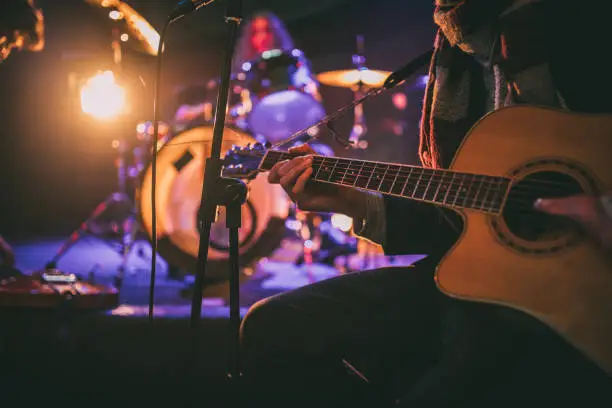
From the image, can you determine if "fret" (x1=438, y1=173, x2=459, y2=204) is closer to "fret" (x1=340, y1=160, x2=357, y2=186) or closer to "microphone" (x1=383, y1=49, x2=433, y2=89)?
"fret" (x1=340, y1=160, x2=357, y2=186)

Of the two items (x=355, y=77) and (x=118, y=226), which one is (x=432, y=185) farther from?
(x=355, y=77)

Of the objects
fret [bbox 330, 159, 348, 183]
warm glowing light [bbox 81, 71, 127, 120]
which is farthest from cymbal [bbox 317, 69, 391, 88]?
fret [bbox 330, 159, 348, 183]

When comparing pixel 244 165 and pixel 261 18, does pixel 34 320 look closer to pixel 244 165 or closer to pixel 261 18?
pixel 244 165

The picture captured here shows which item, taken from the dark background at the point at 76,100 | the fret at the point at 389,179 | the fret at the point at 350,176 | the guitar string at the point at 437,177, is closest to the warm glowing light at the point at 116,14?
the guitar string at the point at 437,177

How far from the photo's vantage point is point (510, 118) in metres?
1.26

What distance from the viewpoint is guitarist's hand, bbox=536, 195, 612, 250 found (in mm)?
1044

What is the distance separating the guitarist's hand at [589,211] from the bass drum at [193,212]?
2235 millimetres

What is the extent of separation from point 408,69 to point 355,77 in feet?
9.82

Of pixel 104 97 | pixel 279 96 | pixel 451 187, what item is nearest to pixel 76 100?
pixel 104 97

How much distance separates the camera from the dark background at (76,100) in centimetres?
633

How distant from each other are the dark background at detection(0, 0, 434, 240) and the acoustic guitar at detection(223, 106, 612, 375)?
16.1 ft

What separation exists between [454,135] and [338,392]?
0.99 metres

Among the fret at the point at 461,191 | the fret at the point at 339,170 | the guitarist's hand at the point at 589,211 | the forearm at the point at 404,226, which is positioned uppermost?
the fret at the point at 339,170

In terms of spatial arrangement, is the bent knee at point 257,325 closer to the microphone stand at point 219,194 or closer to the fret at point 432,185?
the microphone stand at point 219,194
